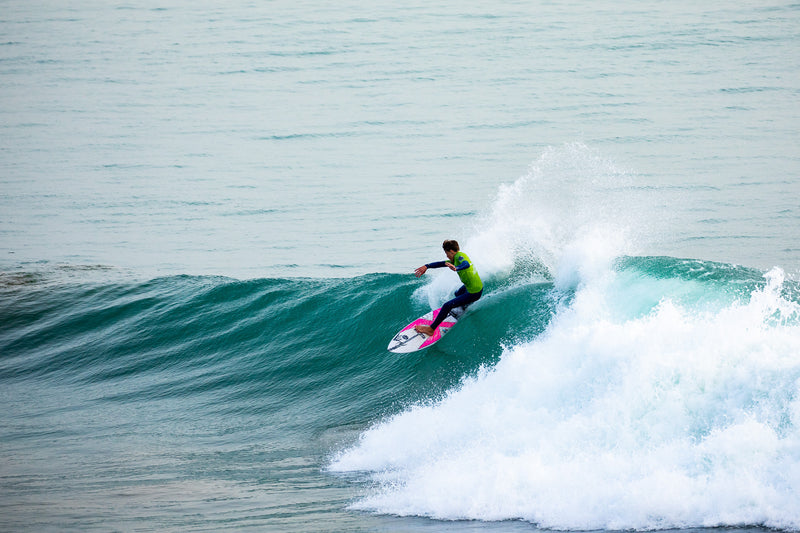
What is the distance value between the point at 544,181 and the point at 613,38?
100 ft

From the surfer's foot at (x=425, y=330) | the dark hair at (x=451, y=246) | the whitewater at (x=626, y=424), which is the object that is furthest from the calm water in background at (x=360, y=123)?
the whitewater at (x=626, y=424)

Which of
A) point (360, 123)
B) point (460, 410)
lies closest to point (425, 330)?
point (460, 410)

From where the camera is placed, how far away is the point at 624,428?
25.2 ft

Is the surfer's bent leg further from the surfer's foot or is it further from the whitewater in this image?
the whitewater

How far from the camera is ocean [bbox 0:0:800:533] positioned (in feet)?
24.5

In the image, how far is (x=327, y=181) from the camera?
2850 cm

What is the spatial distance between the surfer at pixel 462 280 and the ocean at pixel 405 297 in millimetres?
393

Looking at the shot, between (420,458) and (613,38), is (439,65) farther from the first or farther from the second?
(420,458)

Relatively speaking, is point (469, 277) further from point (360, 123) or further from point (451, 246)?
point (360, 123)

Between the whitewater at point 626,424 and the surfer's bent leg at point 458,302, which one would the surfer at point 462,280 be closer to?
the surfer's bent leg at point 458,302

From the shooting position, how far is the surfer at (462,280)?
1121 cm

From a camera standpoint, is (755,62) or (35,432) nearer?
(35,432)

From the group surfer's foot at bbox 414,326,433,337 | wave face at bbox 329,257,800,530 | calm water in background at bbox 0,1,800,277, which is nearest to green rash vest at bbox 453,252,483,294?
surfer's foot at bbox 414,326,433,337

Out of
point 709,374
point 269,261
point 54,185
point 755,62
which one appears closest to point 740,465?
point 709,374
